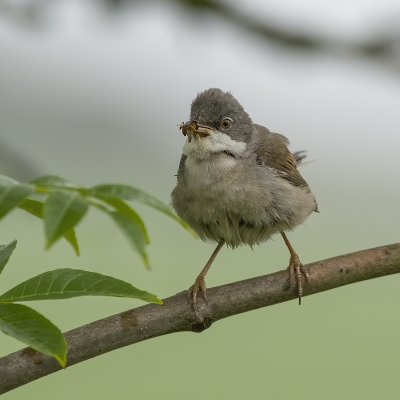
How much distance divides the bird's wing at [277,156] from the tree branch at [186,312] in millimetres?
931

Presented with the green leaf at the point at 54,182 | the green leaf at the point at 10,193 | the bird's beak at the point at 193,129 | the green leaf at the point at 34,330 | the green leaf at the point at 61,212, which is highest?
the bird's beak at the point at 193,129

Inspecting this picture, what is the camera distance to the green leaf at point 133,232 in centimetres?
90

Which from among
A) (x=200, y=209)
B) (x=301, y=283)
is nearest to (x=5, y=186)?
(x=301, y=283)

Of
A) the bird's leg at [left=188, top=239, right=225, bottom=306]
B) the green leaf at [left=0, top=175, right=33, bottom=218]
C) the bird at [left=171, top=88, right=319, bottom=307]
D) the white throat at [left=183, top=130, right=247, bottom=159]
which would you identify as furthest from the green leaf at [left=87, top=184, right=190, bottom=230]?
the white throat at [left=183, top=130, right=247, bottom=159]

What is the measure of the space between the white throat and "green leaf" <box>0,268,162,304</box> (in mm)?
1749

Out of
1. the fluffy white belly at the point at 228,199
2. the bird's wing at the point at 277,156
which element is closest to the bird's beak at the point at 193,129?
the fluffy white belly at the point at 228,199

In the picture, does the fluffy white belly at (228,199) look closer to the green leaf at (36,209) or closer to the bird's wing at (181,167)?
the bird's wing at (181,167)

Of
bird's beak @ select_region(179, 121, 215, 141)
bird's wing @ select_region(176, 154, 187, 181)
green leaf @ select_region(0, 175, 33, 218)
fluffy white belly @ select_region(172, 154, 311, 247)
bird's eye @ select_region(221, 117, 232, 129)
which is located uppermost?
bird's eye @ select_region(221, 117, 232, 129)

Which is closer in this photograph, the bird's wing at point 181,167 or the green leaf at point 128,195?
the green leaf at point 128,195

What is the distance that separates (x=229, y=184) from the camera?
2.92m

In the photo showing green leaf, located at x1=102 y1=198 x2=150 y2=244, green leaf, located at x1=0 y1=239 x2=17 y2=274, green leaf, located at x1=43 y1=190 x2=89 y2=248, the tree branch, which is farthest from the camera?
the tree branch

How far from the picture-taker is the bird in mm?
2928

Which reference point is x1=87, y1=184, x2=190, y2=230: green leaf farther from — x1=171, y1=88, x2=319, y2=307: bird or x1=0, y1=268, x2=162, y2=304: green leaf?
x1=171, y1=88, x2=319, y2=307: bird

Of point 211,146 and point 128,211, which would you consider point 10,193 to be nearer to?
point 128,211
